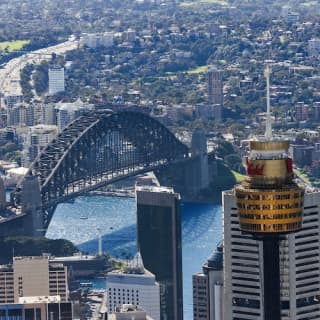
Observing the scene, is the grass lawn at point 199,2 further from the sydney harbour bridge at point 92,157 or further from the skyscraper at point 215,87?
the sydney harbour bridge at point 92,157

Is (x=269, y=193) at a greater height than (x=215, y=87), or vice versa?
(x=269, y=193)

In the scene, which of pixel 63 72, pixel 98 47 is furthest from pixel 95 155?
pixel 98 47

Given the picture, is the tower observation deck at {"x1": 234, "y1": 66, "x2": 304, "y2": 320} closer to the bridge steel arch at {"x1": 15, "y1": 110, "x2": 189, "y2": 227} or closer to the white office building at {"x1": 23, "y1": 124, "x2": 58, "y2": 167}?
the bridge steel arch at {"x1": 15, "y1": 110, "x2": 189, "y2": 227}

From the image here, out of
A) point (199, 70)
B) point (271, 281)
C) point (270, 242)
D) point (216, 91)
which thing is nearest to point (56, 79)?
point (199, 70)

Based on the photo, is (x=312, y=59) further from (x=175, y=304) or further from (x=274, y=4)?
(x=175, y=304)


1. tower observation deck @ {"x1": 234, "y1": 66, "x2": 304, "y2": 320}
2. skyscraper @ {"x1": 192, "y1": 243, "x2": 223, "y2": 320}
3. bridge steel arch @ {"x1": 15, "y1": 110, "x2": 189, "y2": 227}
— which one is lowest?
bridge steel arch @ {"x1": 15, "y1": 110, "x2": 189, "y2": 227}

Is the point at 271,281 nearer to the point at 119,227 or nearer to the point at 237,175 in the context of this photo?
the point at 119,227

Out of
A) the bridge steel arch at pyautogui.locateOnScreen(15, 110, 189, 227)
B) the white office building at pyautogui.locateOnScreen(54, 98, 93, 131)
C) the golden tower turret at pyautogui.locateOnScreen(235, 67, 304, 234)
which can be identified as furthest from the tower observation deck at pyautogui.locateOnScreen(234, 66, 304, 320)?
the white office building at pyautogui.locateOnScreen(54, 98, 93, 131)
